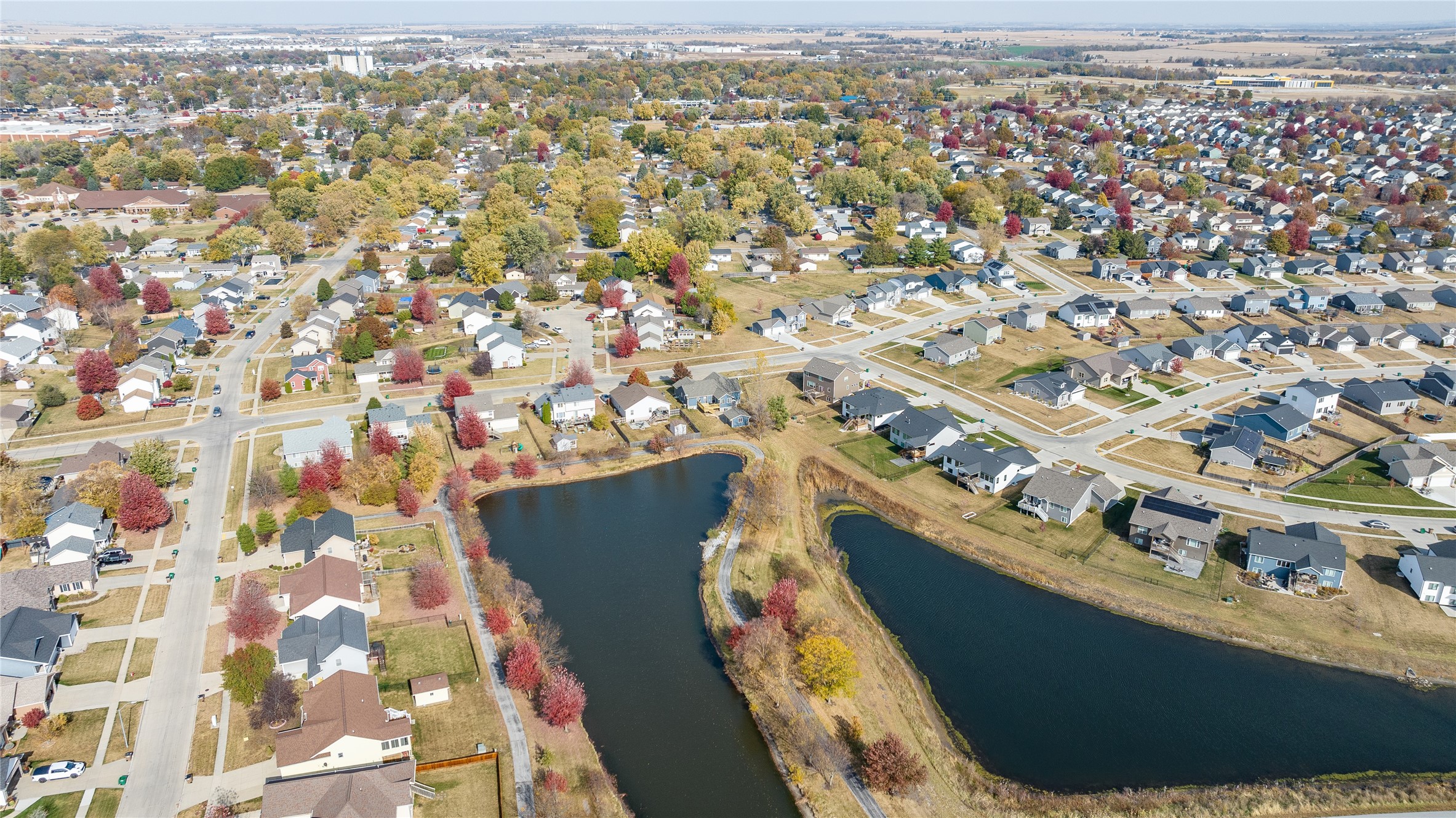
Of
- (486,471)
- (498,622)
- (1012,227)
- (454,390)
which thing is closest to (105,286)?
(454,390)

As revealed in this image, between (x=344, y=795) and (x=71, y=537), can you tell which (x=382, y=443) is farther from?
(x=344, y=795)

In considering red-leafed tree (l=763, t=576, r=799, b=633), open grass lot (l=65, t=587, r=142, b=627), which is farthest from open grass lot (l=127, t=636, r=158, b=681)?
red-leafed tree (l=763, t=576, r=799, b=633)

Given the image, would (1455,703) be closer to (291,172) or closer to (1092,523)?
(1092,523)

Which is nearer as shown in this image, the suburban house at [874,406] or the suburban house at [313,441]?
the suburban house at [313,441]

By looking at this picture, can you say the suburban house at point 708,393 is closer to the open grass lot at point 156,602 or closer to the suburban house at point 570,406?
the suburban house at point 570,406

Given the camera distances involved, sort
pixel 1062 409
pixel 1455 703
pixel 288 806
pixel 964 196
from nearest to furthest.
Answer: pixel 288 806 < pixel 1455 703 < pixel 1062 409 < pixel 964 196

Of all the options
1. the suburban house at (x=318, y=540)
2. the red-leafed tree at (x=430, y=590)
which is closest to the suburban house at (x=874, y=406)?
the red-leafed tree at (x=430, y=590)

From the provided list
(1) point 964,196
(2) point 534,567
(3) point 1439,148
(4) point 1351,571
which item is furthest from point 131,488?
(3) point 1439,148
